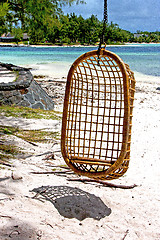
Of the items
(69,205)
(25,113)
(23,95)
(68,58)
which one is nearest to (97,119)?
(69,205)

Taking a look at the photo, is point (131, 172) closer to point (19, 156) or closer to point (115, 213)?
point (115, 213)

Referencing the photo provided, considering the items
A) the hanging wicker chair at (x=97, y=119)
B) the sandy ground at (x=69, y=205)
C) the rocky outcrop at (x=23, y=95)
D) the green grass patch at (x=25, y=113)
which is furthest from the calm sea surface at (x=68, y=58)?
the sandy ground at (x=69, y=205)

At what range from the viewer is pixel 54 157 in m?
3.79

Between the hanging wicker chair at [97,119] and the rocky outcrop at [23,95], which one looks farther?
the rocky outcrop at [23,95]

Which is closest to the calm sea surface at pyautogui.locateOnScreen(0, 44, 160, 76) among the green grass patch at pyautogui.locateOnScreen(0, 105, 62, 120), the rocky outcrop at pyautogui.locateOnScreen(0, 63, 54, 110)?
the rocky outcrop at pyautogui.locateOnScreen(0, 63, 54, 110)

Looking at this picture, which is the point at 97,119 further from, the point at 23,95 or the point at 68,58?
the point at 68,58

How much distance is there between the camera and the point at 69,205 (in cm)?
258

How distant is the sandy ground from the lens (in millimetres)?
2152

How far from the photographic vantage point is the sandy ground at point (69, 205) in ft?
7.06

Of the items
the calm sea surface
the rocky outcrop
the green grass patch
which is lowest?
the green grass patch

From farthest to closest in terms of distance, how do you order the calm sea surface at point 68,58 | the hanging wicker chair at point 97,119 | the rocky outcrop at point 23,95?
the calm sea surface at point 68,58
the rocky outcrop at point 23,95
the hanging wicker chair at point 97,119

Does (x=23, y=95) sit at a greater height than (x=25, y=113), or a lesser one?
greater

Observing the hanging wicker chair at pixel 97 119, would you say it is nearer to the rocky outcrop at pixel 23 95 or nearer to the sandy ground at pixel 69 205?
the sandy ground at pixel 69 205

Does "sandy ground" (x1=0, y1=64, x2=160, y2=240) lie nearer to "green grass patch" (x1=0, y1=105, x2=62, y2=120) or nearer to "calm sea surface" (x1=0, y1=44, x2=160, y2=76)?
"green grass patch" (x1=0, y1=105, x2=62, y2=120)
